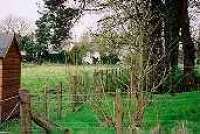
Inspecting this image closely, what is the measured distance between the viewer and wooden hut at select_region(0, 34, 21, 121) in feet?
77.8

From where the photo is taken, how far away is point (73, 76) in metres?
25.7

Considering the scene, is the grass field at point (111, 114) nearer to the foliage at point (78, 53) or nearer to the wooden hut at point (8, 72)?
the foliage at point (78, 53)

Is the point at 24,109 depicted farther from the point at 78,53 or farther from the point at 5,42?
the point at 78,53

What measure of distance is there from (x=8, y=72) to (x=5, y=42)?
131 centimetres

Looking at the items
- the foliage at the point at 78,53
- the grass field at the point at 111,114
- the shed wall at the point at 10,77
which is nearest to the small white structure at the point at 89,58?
the foliage at the point at 78,53

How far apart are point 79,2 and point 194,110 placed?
1196 cm

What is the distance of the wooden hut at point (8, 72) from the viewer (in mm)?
23703

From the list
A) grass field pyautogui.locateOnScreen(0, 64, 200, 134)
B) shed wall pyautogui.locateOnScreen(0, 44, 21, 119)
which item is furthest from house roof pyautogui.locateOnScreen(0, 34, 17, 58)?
grass field pyautogui.locateOnScreen(0, 64, 200, 134)

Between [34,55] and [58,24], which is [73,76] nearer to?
[58,24]

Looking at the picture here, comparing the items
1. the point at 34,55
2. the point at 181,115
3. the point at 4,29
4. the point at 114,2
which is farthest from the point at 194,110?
the point at 4,29

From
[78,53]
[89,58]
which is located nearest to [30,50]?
[89,58]

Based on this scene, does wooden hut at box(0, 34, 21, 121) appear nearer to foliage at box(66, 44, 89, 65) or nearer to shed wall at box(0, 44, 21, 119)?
shed wall at box(0, 44, 21, 119)

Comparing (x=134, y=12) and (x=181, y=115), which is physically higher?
(x=134, y=12)

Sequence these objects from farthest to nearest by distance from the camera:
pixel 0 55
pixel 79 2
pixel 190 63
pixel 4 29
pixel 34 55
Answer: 1. pixel 4 29
2. pixel 34 55
3. pixel 190 63
4. pixel 79 2
5. pixel 0 55
